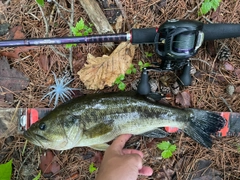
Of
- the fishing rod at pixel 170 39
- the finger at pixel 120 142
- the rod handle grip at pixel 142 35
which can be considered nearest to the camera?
the fishing rod at pixel 170 39

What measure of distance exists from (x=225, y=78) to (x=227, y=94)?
21cm

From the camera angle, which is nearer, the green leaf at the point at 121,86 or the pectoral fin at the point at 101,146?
the pectoral fin at the point at 101,146

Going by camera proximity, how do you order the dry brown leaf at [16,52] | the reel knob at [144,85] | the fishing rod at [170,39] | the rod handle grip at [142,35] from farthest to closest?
the dry brown leaf at [16,52]
the reel knob at [144,85]
the rod handle grip at [142,35]
the fishing rod at [170,39]

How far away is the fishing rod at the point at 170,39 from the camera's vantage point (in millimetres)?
2859

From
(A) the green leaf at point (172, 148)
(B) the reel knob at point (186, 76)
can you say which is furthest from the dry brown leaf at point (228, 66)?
(A) the green leaf at point (172, 148)

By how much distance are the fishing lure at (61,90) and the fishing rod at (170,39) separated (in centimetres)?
73

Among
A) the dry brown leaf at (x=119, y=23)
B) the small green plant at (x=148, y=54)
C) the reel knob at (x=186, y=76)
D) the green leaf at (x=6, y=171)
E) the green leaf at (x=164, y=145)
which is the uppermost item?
the dry brown leaf at (x=119, y=23)

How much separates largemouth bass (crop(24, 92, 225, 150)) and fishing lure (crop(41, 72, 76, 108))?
0.32m

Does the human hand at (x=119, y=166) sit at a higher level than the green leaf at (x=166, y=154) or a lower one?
higher

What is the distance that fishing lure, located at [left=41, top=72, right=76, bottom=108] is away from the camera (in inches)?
143

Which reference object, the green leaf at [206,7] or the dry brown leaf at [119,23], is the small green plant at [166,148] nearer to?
the dry brown leaf at [119,23]

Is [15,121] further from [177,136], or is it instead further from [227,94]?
[227,94]

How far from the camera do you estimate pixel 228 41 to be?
3.62 meters

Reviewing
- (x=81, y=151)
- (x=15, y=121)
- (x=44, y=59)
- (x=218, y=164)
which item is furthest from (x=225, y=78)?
(x=15, y=121)
